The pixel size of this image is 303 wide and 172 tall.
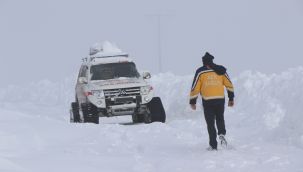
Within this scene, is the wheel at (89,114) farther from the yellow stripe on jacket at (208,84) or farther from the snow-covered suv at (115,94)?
the yellow stripe on jacket at (208,84)

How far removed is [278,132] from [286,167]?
3.81 m

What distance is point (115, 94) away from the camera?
16.9 m

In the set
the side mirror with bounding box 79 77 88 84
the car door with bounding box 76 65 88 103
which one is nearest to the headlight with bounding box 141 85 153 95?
the side mirror with bounding box 79 77 88 84

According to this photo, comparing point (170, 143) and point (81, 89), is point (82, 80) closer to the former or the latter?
point (81, 89)

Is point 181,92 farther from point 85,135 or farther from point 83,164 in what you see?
point 83,164

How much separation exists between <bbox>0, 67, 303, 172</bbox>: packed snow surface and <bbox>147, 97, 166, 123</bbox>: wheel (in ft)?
2.42

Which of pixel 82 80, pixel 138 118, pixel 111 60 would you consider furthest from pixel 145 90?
pixel 82 80

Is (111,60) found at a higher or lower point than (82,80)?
higher

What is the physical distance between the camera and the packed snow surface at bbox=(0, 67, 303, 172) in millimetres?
8844

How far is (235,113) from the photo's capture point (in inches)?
725

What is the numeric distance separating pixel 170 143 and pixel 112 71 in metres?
6.09

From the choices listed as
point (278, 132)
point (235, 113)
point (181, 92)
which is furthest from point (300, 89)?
point (181, 92)

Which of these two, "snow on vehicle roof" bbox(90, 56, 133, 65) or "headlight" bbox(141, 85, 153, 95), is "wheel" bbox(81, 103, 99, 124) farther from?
"snow on vehicle roof" bbox(90, 56, 133, 65)

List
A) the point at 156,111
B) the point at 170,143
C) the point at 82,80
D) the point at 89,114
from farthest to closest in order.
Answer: the point at 82,80
the point at 156,111
the point at 89,114
the point at 170,143
